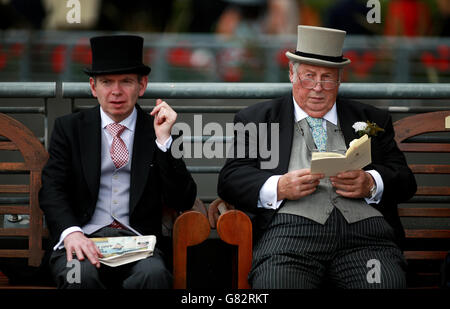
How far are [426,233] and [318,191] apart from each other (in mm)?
847

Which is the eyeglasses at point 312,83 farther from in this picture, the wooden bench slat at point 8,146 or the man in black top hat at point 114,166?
the wooden bench slat at point 8,146

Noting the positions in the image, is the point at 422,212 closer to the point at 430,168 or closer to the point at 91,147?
the point at 430,168

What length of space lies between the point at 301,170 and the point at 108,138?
1.09 meters

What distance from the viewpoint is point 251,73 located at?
42.8 ft

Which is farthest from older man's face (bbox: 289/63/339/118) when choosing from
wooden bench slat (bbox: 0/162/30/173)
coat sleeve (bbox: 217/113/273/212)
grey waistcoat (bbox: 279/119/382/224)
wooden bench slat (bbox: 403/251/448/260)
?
wooden bench slat (bbox: 0/162/30/173)

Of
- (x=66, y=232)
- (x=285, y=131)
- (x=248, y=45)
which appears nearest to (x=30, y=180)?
(x=66, y=232)

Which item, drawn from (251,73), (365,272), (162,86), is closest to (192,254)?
(162,86)

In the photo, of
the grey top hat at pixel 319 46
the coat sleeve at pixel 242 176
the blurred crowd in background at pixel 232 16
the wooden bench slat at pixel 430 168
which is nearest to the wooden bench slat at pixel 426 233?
the wooden bench slat at pixel 430 168

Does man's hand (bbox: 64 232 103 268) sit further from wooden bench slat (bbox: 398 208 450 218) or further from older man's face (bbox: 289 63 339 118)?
wooden bench slat (bbox: 398 208 450 218)

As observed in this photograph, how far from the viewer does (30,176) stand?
438cm

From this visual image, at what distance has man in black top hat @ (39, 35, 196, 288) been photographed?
4.12 metres

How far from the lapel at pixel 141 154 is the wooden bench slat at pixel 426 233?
1611mm

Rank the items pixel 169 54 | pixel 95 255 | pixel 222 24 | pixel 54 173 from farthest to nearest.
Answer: pixel 222 24
pixel 169 54
pixel 54 173
pixel 95 255
